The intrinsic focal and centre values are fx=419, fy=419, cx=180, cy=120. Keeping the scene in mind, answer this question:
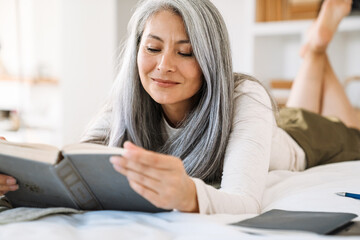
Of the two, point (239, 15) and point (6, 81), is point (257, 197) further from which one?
point (6, 81)

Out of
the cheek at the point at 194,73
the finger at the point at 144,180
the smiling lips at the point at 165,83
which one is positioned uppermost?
the cheek at the point at 194,73

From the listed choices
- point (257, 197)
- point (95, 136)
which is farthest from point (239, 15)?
point (257, 197)

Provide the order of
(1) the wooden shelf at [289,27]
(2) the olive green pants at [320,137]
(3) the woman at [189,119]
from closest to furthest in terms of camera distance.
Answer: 1. (3) the woman at [189,119]
2. (2) the olive green pants at [320,137]
3. (1) the wooden shelf at [289,27]

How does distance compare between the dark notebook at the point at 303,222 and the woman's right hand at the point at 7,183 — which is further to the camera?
the woman's right hand at the point at 7,183

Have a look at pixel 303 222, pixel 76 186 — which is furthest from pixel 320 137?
pixel 76 186

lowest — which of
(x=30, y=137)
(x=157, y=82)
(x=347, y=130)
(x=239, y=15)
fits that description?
(x=30, y=137)

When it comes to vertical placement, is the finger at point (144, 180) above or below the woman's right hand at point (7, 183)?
above

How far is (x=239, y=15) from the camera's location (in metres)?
3.13

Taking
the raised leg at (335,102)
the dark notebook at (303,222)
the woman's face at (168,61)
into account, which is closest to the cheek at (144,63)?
the woman's face at (168,61)

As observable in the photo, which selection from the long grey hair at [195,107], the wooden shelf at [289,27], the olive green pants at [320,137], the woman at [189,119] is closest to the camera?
the woman at [189,119]

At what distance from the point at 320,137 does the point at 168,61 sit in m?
0.82

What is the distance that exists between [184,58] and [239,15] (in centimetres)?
221

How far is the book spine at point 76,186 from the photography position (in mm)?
696

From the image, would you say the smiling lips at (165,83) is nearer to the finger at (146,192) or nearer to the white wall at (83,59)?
the finger at (146,192)
